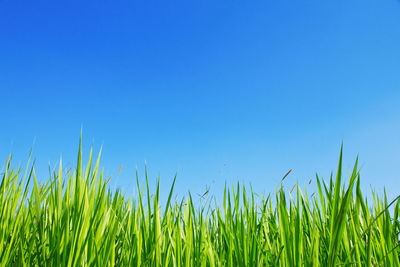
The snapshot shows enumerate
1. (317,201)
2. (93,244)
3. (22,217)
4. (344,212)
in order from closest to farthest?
1. (344,212)
2. (93,244)
3. (22,217)
4. (317,201)

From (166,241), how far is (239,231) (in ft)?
1.21

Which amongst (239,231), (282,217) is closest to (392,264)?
(282,217)

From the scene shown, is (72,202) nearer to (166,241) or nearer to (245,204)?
(166,241)

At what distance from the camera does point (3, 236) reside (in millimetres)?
1523

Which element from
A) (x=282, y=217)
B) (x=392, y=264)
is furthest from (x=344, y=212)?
(x=392, y=264)

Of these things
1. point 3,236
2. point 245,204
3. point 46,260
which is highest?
point 245,204

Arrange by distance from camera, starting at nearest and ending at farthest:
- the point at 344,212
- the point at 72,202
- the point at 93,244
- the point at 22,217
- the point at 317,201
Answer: the point at 344,212, the point at 93,244, the point at 72,202, the point at 22,217, the point at 317,201

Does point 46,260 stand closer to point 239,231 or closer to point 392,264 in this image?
point 239,231

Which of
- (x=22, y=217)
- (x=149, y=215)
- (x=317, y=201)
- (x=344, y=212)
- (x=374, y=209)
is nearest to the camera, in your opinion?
(x=344, y=212)

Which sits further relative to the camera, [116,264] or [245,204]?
[245,204]

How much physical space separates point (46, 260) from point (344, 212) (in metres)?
1.24

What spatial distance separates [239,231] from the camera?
63.7 inches

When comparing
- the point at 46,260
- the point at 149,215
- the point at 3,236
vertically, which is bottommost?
the point at 46,260

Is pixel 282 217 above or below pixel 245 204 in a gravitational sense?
below
